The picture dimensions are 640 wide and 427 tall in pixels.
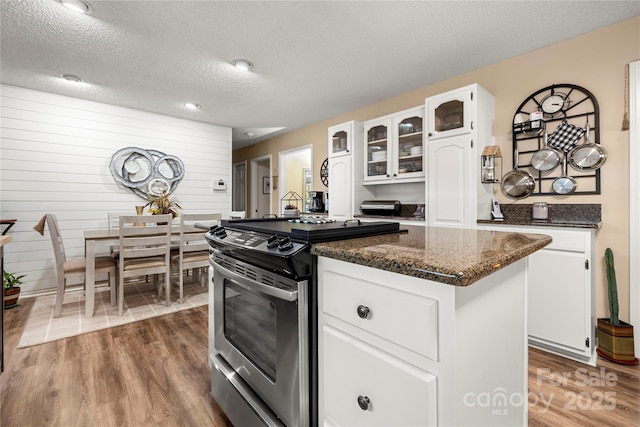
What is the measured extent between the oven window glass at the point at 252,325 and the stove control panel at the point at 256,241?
8.7 inches

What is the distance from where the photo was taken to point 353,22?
7.21 feet

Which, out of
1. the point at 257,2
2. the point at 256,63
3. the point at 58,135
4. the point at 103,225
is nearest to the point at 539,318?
the point at 257,2

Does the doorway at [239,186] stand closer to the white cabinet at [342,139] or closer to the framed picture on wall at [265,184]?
the framed picture on wall at [265,184]

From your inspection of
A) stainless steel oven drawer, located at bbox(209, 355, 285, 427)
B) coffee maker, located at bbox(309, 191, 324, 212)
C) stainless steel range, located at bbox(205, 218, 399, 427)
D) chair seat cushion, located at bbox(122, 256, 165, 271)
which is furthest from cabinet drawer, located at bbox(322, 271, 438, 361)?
coffee maker, located at bbox(309, 191, 324, 212)

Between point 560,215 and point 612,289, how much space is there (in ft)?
2.12

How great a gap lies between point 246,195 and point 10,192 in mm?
3951

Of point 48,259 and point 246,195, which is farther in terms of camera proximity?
point 246,195

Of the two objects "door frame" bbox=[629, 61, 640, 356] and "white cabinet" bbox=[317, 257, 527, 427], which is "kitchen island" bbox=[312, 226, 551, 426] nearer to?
"white cabinet" bbox=[317, 257, 527, 427]

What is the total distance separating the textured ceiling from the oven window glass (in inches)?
75.8

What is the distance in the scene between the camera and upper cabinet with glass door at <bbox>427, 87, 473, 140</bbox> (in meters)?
2.62

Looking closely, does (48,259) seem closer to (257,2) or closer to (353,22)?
(257,2)

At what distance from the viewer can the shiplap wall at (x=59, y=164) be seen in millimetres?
3363

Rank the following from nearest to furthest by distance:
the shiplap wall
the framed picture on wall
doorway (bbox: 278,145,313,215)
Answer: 1. the shiplap wall
2. doorway (bbox: 278,145,313,215)
3. the framed picture on wall

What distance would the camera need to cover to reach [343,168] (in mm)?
3887
